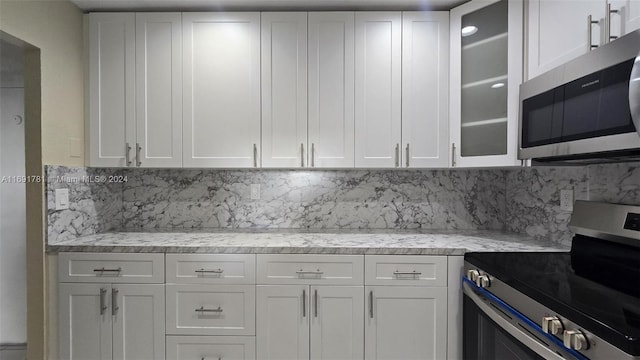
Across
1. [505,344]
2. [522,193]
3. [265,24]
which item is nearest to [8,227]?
[265,24]

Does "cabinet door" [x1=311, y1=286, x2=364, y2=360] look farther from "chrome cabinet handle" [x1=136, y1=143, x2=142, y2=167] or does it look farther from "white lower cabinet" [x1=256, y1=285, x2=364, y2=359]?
"chrome cabinet handle" [x1=136, y1=143, x2=142, y2=167]

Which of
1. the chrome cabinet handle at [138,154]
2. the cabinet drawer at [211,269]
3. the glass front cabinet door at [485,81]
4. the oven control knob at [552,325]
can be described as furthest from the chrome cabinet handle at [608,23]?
the chrome cabinet handle at [138,154]

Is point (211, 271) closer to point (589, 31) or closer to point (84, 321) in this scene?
point (84, 321)

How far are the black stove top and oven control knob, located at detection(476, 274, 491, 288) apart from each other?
4 centimetres

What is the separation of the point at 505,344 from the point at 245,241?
4.41ft

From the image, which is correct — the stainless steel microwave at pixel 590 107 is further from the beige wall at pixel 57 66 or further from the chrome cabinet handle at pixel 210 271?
the beige wall at pixel 57 66

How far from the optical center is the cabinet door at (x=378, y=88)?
2.04m

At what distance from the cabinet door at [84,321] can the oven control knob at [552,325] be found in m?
2.02

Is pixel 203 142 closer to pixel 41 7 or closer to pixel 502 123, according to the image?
pixel 41 7

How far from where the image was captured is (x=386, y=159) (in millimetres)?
2047

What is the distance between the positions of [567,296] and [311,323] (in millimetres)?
1173

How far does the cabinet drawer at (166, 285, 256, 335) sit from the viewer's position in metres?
1.79

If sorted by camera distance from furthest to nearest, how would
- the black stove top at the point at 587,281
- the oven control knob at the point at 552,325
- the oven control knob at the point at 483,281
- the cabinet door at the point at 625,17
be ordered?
the oven control knob at the point at 483,281 < the cabinet door at the point at 625,17 < the oven control knob at the point at 552,325 < the black stove top at the point at 587,281

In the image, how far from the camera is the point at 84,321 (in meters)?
1.83
